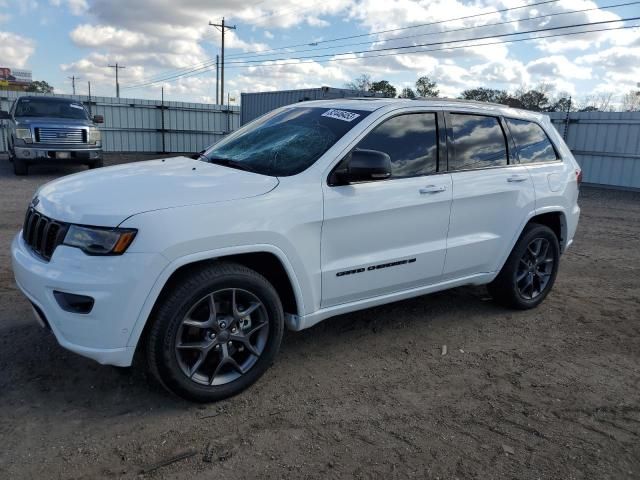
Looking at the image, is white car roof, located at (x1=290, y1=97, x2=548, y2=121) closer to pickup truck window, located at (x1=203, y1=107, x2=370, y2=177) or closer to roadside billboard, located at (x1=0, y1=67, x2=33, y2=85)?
pickup truck window, located at (x1=203, y1=107, x2=370, y2=177)

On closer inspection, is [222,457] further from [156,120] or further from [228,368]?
[156,120]

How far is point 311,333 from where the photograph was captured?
435cm

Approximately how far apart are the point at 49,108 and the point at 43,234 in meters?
12.0

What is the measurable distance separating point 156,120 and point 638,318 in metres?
20.7

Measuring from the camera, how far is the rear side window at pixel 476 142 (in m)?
4.28

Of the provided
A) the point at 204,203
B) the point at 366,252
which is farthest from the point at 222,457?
the point at 366,252

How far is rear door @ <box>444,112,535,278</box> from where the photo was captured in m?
4.21

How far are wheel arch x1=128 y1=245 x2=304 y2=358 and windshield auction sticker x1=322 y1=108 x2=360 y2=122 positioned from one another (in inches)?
47.6

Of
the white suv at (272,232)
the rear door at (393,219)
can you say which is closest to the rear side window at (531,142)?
the white suv at (272,232)

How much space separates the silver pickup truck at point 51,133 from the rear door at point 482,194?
445 inches

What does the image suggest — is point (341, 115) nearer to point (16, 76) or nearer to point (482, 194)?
point (482, 194)

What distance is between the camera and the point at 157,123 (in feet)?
73.4

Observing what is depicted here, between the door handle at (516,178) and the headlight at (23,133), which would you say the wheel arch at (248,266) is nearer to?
the door handle at (516,178)

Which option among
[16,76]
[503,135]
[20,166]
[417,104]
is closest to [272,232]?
[417,104]
